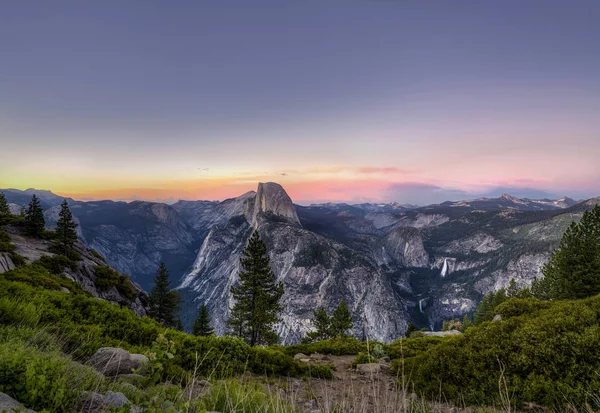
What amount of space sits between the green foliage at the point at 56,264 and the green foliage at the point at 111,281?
4385mm

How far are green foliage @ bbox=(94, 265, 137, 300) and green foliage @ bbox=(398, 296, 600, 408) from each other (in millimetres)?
34206

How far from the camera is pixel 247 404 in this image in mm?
5105

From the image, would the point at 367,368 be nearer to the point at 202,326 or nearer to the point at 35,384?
the point at 35,384

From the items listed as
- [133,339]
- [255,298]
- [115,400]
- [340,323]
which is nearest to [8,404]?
[115,400]

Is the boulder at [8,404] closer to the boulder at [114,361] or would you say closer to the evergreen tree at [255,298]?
the boulder at [114,361]

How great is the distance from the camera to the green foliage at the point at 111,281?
31.8 meters

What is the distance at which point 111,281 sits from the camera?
32.7m

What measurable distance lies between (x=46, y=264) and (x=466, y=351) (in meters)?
32.3

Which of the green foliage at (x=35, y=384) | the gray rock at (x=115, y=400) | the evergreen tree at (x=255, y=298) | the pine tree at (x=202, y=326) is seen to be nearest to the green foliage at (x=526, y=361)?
the gray rock at (x=115, y=400)

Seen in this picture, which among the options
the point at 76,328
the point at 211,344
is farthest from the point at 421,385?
the point at 76,328

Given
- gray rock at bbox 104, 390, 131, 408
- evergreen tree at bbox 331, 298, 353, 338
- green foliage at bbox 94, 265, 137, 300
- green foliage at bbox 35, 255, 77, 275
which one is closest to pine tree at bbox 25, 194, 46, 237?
green foliage at bbox 94, 265, 137, 300

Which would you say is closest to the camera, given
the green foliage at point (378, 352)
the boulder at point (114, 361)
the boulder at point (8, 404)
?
the boulder at point (8, 404)

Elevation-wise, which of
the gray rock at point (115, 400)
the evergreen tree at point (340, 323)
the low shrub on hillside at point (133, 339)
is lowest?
the evergreen tree at point (340, 323)

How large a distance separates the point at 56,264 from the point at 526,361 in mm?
34273
